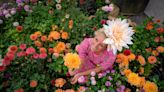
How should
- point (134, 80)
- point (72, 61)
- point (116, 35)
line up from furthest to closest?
point (134, 80) < point (72, 61) < point (116, 35)

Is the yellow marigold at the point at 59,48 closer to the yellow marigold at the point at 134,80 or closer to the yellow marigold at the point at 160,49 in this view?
the yellow marigold at the point at 134,80

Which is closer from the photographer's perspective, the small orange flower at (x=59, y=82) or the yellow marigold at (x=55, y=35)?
the small orange flower at (x=59, y=82)

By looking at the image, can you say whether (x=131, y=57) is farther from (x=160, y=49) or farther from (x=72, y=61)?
(x=72, y=61)

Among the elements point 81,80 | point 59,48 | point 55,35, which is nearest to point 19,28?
point 55,35

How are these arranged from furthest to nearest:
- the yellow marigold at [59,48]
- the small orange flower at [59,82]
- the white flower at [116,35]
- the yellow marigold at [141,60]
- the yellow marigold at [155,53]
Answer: the yellow marigold at [155,53]
the yellow marigold at [141,60]
the yellow marigold at [59,48]
the small orange flower at [59,82]
the white flower at [116,35]

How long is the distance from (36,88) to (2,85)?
0.24m

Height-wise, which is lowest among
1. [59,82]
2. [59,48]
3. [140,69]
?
[140,69]

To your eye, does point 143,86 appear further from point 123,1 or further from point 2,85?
point 123,1

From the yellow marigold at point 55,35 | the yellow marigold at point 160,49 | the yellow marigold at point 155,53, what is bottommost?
the yellow marigold at point 155,53

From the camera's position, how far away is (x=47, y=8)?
285 centimetres

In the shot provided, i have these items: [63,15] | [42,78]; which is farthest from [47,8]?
[42,78]

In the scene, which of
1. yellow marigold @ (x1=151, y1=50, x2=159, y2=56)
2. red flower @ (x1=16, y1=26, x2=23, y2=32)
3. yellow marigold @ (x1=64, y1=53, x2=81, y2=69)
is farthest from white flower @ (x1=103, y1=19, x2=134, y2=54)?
red flower @ (x1=16, y1=26, x2=23, y2=32)

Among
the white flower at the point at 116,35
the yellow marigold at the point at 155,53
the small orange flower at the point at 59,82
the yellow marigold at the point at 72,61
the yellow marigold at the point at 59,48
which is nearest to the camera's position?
the white flower at the point at 116,35

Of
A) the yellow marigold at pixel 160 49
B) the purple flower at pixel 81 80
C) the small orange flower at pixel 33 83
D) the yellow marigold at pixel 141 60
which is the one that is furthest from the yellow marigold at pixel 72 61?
the yellow marigold at pixel 160 49
